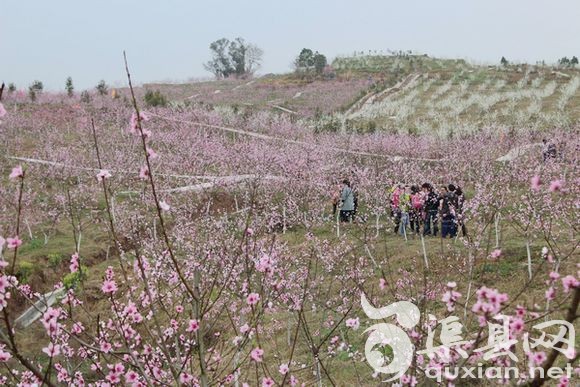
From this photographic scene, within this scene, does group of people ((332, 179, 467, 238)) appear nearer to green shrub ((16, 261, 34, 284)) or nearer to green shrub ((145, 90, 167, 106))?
green shrub ((16, 261, 34, 284))

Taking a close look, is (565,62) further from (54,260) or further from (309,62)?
(54,260)

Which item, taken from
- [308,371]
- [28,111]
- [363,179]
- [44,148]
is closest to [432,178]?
[363,179]

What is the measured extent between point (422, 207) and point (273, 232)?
16.1ft

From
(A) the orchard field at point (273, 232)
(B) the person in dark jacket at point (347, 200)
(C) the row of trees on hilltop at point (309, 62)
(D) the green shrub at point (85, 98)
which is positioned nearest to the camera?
(A) the orchard field at point (273, 232)

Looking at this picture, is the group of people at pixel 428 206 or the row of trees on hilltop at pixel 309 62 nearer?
the group of people at pixel 428 206

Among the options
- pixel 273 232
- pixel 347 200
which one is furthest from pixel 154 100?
pixel 273 232

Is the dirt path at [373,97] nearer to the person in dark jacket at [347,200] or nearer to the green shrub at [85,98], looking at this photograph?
the green shrub at [85,98]

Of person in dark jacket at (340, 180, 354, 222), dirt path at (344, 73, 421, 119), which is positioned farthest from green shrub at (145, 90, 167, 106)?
person in dark jacket at (340, 180, 354, 222)

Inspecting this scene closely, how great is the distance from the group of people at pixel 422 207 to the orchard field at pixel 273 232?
50 centimetres

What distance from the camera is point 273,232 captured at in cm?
839

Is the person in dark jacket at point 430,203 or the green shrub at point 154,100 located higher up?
the green shrub at point 154,100

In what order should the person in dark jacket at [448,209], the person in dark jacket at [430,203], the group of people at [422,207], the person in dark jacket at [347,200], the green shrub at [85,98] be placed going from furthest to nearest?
the green shrub at [85,98] < the person in dark jacket at [347,200] < the person in dark jacket at [430,203] < the person in dark jacket at [448,209] < the group of people at [422,207]

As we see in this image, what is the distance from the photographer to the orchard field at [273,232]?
3747mm

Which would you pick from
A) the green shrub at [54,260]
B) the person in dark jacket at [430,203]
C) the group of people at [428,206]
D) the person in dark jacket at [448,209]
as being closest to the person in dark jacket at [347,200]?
the group of people at [428,206]
